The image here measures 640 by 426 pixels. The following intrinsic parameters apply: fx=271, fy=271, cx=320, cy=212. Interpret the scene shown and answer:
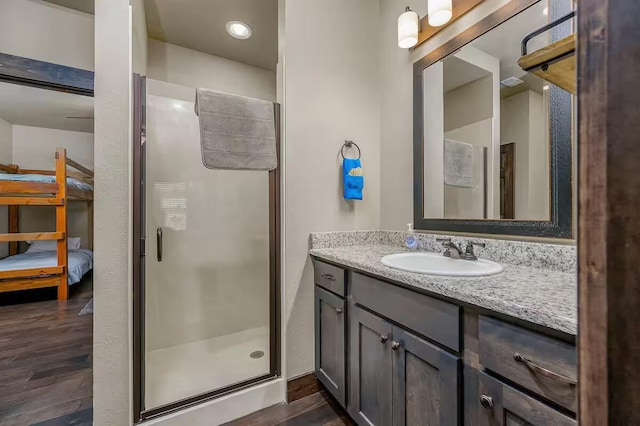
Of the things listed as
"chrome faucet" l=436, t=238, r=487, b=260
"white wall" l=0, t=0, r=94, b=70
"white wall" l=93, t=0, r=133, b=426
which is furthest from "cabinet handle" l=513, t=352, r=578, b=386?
"white wall" l=0, t=0, r=94, b=70

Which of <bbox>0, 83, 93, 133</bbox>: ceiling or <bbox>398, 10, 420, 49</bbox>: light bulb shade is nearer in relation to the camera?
<bbox>398, 10, 420, 49</bbox>: light bulb shade

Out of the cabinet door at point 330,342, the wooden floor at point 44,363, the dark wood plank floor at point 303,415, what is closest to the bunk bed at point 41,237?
the wooden floor at point 44,363

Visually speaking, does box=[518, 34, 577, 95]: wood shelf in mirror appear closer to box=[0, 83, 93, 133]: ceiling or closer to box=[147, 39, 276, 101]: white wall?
box=[147, 39, 276, 101]: white wall

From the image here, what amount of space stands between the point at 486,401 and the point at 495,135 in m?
1.14

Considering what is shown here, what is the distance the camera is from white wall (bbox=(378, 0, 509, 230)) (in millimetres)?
1772

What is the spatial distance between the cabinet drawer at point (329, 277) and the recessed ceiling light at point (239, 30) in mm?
1927

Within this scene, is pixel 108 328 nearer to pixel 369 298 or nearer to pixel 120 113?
pixel 120 113

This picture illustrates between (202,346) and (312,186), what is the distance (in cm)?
159

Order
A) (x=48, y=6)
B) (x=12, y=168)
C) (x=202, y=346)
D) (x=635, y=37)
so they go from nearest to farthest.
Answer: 1. (x=635, y=37)
2. (x=48, y=6)
3. (x=202, y=346)
4. (x=12, y=168)

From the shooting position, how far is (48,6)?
1.97 meters

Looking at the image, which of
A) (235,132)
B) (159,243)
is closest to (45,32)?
(159,243)

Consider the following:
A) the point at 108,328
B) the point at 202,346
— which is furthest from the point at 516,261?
the point at 202,346

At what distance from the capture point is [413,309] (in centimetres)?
102

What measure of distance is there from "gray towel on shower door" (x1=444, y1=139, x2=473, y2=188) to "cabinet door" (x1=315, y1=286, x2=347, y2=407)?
92 cm
